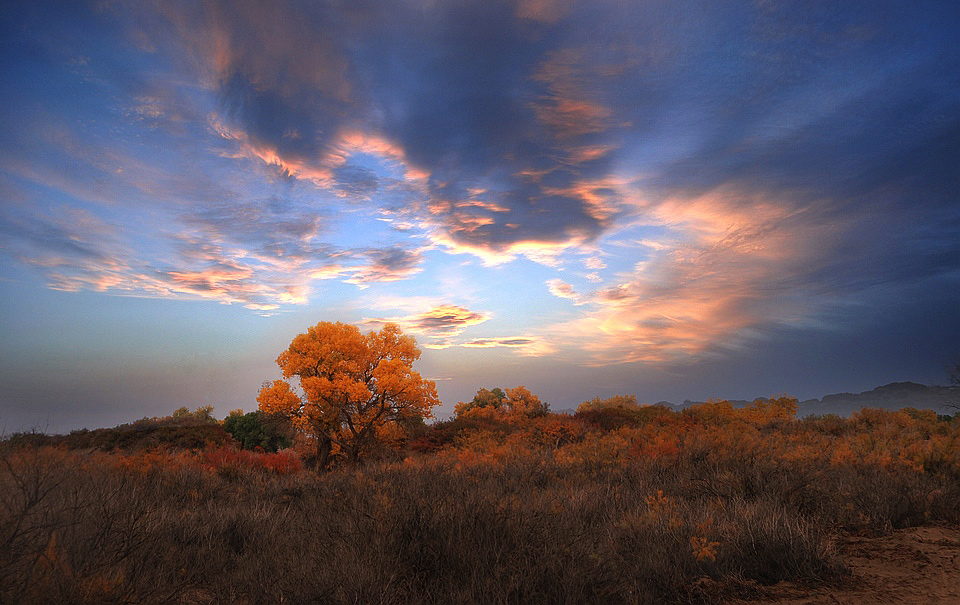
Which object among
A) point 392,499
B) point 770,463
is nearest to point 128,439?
point 392,499

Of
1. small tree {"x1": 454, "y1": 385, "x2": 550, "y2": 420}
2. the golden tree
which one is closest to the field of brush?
the golden tree

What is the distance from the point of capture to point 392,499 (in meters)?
5.99

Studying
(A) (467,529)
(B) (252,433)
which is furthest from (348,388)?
(B) (252,433)

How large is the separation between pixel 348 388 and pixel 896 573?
52.8 ft

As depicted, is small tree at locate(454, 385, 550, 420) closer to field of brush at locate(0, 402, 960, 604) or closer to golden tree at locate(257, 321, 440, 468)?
golden tree at locate(257, 321, 440, 468)

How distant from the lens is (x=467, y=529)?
5.03 m

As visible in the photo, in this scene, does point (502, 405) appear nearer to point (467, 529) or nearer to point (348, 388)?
point (348, 388)

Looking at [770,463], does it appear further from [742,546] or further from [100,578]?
[100,578]

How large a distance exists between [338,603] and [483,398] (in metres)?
43.7

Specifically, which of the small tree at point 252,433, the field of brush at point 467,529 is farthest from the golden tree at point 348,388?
the small tree at point 252,433

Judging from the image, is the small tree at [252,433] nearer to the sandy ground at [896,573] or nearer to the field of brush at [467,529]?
the field of brush at [467,529]

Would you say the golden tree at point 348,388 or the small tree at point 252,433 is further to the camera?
the small tree at point 252,433

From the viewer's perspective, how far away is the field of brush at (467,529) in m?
4.11

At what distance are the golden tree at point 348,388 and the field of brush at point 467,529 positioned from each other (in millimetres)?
7854
